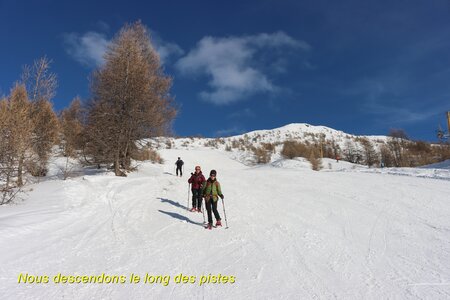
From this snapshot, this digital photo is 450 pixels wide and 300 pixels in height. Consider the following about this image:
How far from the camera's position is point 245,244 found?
7.95m

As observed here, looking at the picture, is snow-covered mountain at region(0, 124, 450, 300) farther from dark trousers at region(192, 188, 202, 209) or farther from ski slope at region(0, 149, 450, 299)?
dark trousers at region(192, 188, 202, 209)

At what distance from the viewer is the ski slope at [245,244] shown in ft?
17.7

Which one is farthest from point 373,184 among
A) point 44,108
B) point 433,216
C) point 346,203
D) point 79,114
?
point 79,114

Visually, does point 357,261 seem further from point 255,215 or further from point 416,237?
point 255,215

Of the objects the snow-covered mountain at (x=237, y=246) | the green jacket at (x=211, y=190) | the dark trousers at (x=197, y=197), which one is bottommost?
the snow-covered mountain at (x=237, y=246)

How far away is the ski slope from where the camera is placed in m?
5.40

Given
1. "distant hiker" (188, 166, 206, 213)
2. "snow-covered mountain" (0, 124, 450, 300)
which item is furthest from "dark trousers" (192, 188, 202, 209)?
A: "snow-covered mountain" (0, 124, 450, 300)

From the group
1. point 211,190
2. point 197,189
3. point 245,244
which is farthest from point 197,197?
point 245,244

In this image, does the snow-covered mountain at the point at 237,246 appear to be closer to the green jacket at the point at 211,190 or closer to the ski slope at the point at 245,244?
the ski slope at the point at 245,244

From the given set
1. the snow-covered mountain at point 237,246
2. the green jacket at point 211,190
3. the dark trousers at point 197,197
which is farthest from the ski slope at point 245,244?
the green jacket at point 211,190

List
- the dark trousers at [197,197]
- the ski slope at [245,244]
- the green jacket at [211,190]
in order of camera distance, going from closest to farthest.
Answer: the ski slope at [245,244]
the green jacket at [211,190]
the dark trousers at [197,197]

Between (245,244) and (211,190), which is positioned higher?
(211,190)

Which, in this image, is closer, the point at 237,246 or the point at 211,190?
the point at 237,246

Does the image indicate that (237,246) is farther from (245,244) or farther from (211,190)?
(211,190)
